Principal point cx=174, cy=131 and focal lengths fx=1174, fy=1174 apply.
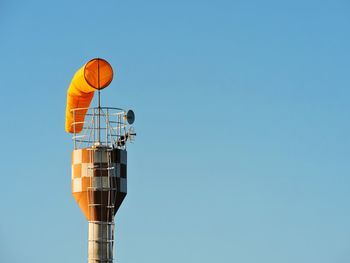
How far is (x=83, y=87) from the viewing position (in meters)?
51.4

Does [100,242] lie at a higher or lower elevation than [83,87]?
lower

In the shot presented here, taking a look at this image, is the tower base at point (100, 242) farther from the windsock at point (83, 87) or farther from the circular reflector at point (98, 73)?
the circular reflector at point (98, 73)

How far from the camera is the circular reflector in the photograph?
51.0 metres

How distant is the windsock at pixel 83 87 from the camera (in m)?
51.1

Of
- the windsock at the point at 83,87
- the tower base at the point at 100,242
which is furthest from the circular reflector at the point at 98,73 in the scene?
the tower base at the point at 100,242

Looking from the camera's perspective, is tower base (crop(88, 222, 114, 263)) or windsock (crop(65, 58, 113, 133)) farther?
windsock (crop(65, 58, 113, 133))

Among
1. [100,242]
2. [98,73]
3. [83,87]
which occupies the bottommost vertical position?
[100,242]

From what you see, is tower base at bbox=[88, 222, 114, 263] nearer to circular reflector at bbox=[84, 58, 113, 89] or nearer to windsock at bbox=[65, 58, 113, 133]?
windsock at bbox=[65, 58, 113, 133]

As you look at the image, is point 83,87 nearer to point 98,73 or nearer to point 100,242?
point 98,73

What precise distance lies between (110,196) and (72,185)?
183 centimetres

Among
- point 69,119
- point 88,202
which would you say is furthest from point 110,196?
point 69,119

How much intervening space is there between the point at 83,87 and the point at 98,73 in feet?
3.02

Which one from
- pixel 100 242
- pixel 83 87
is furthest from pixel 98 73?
pixel 100 242

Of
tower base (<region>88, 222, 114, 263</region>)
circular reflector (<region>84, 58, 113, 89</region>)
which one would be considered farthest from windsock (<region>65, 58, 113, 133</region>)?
tower base (<region>88, 222, 114, 263</region>)
